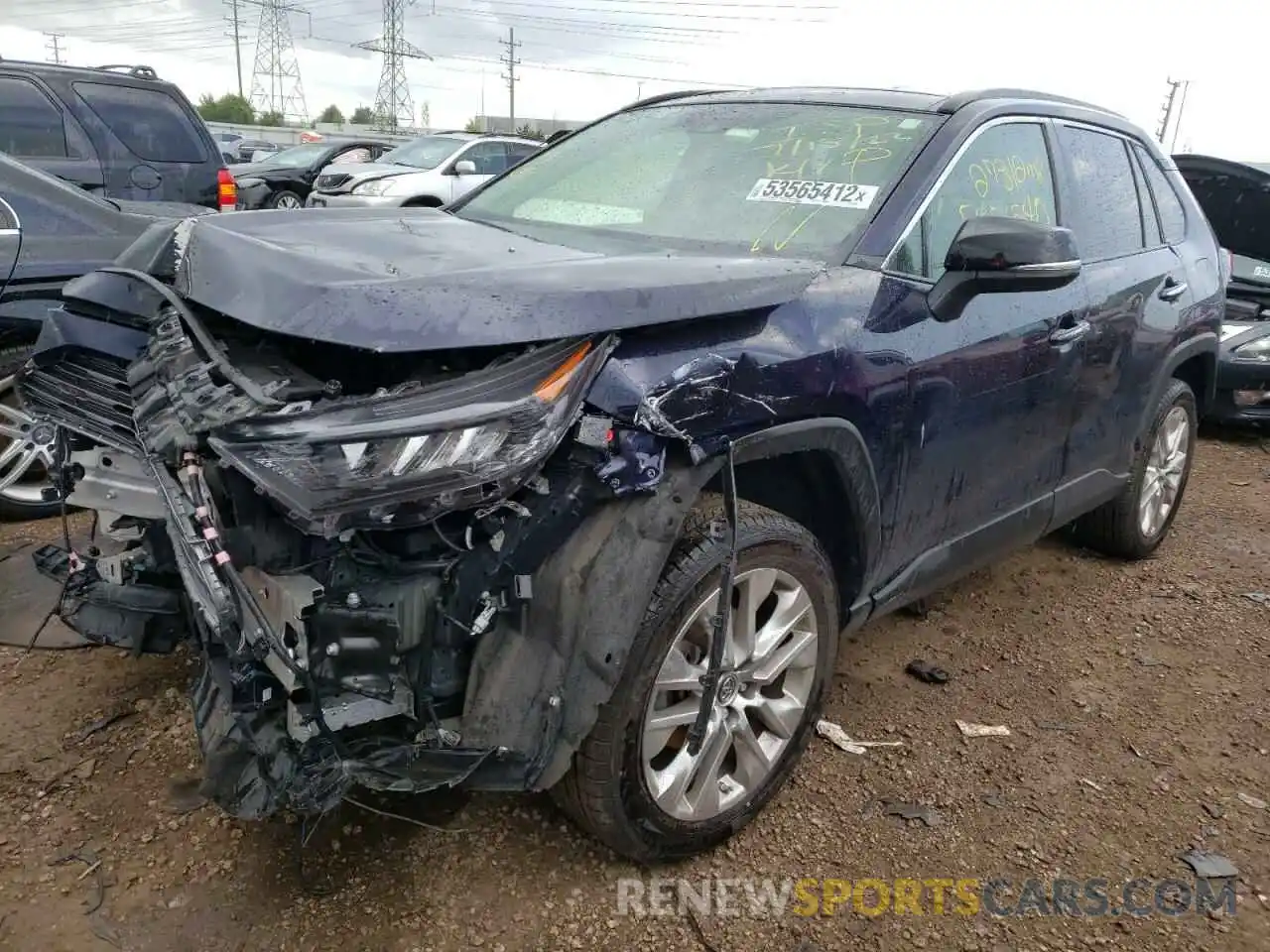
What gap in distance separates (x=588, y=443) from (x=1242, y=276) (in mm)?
7703

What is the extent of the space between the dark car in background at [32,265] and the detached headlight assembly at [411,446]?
271cm

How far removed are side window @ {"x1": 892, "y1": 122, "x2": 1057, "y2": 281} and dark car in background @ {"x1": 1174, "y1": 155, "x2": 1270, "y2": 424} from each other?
4.23 m

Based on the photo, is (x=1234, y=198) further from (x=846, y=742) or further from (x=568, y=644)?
(x=568, y=644)

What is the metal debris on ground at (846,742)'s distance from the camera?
9.66ft

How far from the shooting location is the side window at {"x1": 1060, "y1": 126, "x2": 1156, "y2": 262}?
3467 millimetres

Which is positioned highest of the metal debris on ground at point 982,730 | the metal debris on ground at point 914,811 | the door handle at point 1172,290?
the door handle at point 1172,290

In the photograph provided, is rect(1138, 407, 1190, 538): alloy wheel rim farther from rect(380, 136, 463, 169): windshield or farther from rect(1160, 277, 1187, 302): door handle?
rect(380, 136, 463, 169): windshield

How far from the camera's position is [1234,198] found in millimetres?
7688

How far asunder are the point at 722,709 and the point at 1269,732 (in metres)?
2.09

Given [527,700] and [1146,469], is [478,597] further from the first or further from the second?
[1146,469]

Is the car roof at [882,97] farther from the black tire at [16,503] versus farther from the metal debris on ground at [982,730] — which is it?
the black tire at [16,503]

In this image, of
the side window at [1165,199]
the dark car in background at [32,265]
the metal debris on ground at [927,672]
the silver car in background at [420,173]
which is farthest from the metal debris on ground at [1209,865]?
the silver car in background at [420,173]

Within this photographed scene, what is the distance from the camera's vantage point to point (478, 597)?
191 cm

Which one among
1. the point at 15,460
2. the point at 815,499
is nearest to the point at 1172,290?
the point at 815,499
